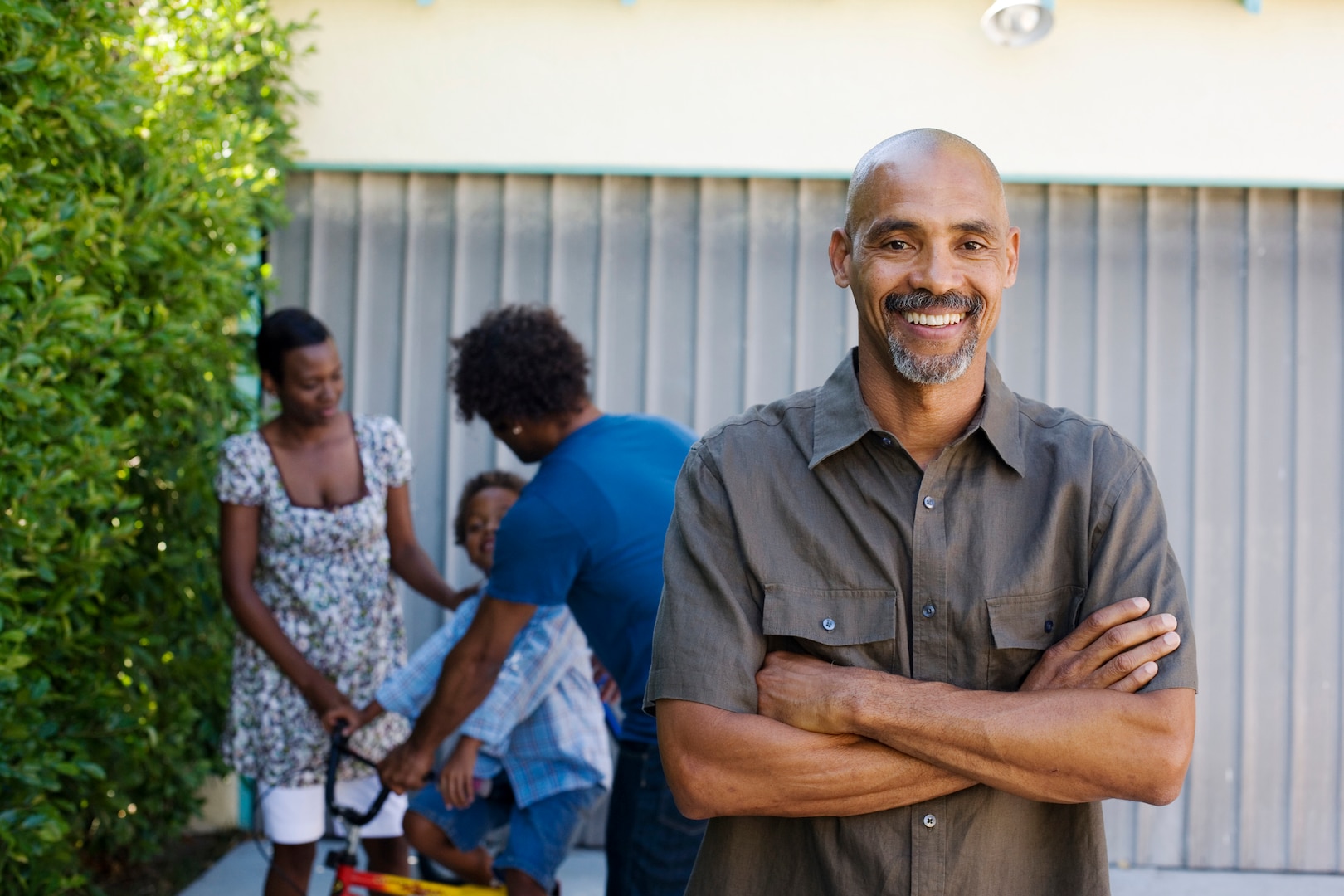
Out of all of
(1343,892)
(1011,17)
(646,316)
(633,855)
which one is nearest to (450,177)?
(646,316)

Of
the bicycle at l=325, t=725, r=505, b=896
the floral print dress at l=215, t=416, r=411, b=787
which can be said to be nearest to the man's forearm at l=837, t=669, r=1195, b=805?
the bicycle at l=325, t=725, r=505, b=896

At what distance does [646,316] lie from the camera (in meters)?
5.15

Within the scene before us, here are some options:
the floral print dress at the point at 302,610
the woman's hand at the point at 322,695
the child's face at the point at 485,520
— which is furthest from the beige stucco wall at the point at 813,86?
the woman's hand at the point at 322,695

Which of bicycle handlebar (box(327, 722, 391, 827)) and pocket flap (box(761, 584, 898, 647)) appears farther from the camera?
bicycle handlebar (box(327, 722, 391, 827))

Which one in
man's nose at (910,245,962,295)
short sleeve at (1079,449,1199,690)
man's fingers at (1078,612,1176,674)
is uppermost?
man's nose at (910,245,962,295)

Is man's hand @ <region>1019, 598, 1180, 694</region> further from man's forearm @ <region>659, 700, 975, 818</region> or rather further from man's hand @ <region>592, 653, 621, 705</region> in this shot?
man's hand @ <region>592, 653, 621, 705</region>

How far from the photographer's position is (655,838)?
2.84m

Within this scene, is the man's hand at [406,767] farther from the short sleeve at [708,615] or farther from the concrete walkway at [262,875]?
the short sleeve at [708,615]

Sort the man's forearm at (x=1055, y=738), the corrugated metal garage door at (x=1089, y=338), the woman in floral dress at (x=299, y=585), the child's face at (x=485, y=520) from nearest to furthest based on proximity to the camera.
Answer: the man's forearm at (x=1055, y=738), the woman in floral dress at (x=299, y=585), the child's face at (x=485, y=520), the corrugated metal garage door at (x=1089, y=338)

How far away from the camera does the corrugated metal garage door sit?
4.98m

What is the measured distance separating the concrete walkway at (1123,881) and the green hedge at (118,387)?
12.6 inches

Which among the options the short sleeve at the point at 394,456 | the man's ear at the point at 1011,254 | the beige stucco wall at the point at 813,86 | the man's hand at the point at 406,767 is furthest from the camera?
the beige stucco wall at the point at 813,86

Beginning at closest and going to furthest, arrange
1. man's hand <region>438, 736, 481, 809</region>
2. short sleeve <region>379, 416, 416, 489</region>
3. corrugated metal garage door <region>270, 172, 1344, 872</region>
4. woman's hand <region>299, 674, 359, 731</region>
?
man's hand <region>438, 736, 481, 809</region>
woman's hand <region>299, 674, 359, 731</region>
short sleeve <region>379, 416, 416, 489</region>
corrugated metal garage door <region>270, 172, 1344, 872</region>

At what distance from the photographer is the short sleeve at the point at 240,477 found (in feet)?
12.2
